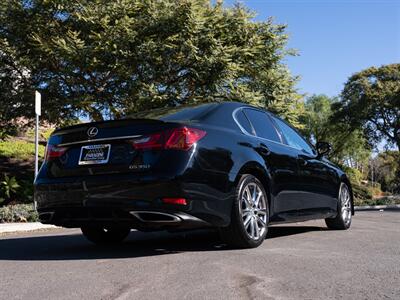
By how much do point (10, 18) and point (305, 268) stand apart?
13.9m

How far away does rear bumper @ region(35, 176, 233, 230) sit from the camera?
4.61 m

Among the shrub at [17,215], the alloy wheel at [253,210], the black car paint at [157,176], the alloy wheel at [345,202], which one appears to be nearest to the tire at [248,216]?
the alloy wheel at [253,210]

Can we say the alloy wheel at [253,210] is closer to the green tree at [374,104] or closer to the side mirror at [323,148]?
the side mirror at [323,148]

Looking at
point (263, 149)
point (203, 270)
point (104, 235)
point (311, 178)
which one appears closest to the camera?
point (203, 270)

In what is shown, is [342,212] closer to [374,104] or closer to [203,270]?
[203,270]

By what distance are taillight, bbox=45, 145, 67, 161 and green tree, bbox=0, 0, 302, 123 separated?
9207 millimetres

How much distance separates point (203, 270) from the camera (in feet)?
13.8

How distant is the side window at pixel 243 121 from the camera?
18.5ft

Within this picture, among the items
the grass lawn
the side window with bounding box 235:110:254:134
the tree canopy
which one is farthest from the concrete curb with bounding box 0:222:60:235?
the tree canopy

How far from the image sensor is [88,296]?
3445mm

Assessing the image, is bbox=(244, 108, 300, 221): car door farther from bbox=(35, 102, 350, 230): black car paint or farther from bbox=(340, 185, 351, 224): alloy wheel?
bbox=(340, 185, 351, 224): alloy wheel

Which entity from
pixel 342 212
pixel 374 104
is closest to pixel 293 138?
pixel 342 212

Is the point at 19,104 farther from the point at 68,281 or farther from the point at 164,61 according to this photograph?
the point at 68,281

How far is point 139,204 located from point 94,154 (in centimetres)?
74
